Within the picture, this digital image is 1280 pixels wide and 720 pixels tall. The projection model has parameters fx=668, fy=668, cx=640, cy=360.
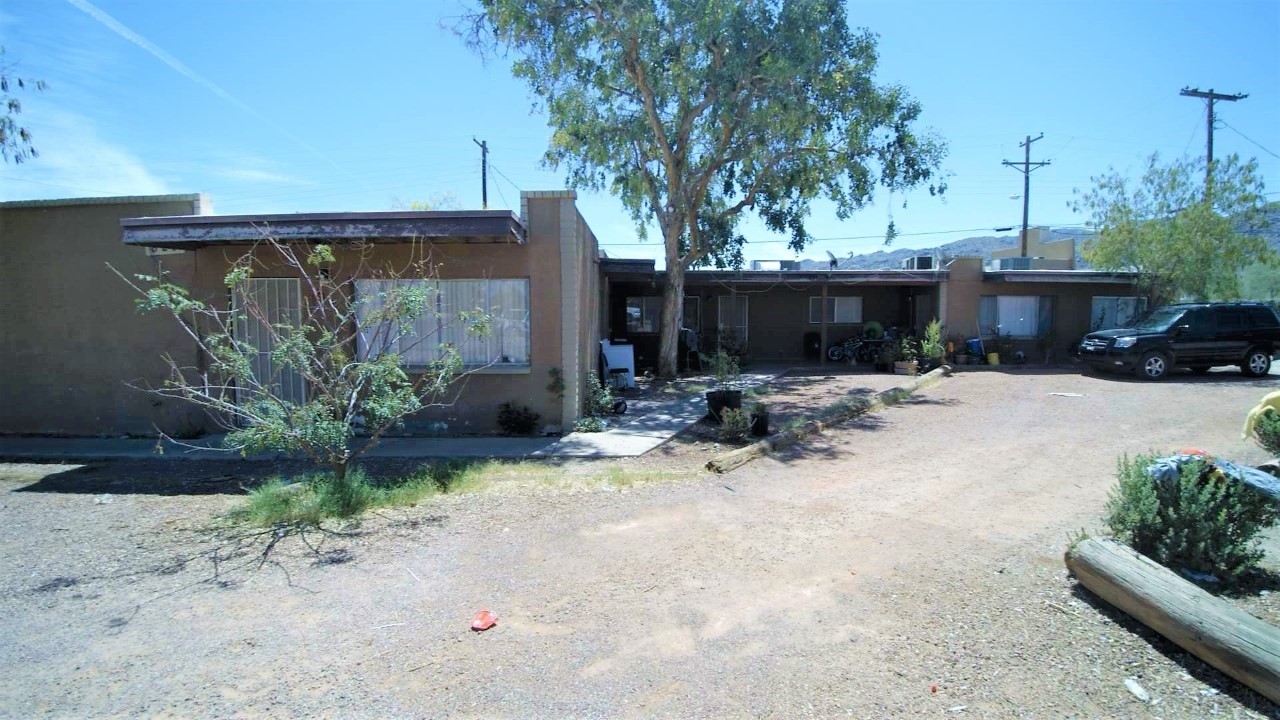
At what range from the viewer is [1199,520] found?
438cm

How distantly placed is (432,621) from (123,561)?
9.56 ft

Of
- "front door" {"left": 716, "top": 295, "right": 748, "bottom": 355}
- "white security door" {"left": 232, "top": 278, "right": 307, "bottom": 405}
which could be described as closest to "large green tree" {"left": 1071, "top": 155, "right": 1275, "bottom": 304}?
"front door" {"left": 716, "top": 295, "right": 748, "bottom": 355}

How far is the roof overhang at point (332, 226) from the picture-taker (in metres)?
8.95

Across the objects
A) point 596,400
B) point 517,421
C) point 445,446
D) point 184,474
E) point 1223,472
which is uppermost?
point 1223,472

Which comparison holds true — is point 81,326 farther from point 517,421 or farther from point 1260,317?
point 1260,317

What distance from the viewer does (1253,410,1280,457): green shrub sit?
23.3 ft

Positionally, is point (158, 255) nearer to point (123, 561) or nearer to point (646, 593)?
point (123, 561)

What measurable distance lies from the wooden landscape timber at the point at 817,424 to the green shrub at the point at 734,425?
0.34 m

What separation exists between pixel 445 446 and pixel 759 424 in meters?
4.44

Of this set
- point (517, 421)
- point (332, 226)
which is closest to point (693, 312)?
point (517, 421)

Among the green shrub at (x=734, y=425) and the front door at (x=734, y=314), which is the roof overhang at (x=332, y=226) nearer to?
the green shrub at (x=734, y=425)

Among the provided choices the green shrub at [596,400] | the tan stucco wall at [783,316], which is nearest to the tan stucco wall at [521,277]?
the green shrub at [596,400]

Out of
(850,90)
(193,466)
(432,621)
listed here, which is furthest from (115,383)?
(850,90)

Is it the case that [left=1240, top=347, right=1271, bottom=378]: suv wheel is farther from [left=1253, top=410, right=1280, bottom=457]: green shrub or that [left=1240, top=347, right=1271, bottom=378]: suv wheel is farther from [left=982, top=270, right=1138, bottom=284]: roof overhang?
[left=1253, top=410, right=1280, bottom=457]: green shrub
